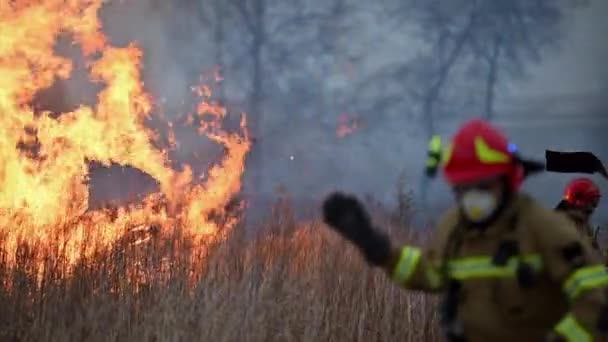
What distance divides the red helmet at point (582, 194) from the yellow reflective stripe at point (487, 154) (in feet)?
10.9

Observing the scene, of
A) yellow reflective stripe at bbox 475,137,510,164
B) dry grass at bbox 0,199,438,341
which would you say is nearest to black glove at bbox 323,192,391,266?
yellow reflective stripe at bbox 475,137,510,164

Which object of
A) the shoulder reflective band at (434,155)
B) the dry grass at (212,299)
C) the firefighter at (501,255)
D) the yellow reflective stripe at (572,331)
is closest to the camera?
the yellow reflective stripe at (572,331)

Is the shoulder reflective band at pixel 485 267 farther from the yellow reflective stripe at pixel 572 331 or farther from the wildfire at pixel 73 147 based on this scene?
the wildfire at pixel 73 147

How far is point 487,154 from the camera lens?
281 centimetres

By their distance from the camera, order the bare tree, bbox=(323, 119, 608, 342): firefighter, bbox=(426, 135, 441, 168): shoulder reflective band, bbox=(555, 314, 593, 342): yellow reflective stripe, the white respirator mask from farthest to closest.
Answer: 1. the bare tree
2. bbox=(426, 135, 441, 168): shoulder reflective band
3. the white respirator mask
4. bbox=(323, 119, 608, 342): firefighter
5. bbox=(555, 314, 593, 342): yellow reflective stripe

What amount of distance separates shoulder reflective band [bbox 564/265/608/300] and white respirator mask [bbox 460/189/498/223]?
0.37 metres

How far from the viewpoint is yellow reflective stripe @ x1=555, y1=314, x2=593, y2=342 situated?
255 cm

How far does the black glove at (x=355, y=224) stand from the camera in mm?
2988

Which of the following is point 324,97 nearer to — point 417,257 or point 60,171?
point 60,171

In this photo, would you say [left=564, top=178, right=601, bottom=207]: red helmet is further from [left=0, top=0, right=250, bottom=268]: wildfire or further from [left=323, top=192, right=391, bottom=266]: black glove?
[left=323, top=192, right=391, bottom=266]: black glove

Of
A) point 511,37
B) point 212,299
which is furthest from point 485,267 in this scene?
point 511,37

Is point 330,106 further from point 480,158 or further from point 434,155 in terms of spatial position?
point 480,158

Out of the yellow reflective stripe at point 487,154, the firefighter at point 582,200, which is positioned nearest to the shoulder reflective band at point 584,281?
the yellow reflective stripe at point 487,154

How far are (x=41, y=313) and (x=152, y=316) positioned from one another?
2.44ft
